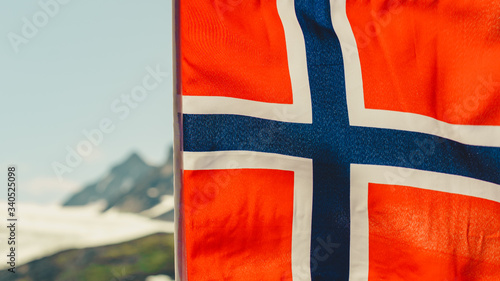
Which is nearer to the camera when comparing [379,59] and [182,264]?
[182,264]

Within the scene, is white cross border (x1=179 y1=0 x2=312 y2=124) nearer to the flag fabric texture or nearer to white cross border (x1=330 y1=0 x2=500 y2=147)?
the flag fabric texture

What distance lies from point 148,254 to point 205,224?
1768 millimetres

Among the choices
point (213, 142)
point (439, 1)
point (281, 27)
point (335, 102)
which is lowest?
point (213, 142)

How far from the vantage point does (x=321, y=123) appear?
60.1 inches

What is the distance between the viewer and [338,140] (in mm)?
1530

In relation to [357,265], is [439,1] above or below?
above

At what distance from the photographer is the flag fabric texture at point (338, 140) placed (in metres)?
1.39

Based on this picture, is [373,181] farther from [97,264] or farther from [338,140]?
[97,264]

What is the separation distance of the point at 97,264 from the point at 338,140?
1.89 m

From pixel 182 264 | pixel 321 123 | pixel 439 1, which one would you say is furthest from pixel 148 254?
pixel 439 1

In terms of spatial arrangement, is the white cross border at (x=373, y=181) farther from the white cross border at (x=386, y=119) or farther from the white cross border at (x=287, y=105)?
the white cross border at (x=287, y=105)

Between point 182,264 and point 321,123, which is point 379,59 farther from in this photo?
point 182,264

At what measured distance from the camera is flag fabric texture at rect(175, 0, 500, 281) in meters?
1.39

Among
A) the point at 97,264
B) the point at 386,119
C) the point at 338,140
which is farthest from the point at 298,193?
the point at 97,264
